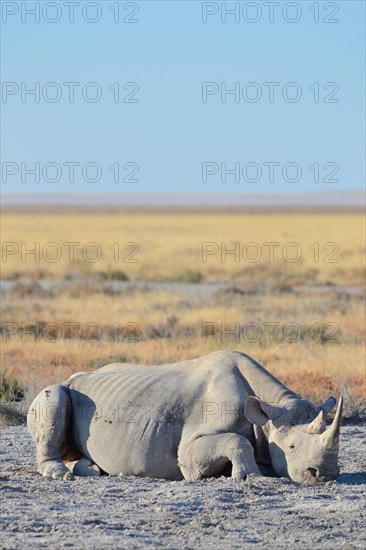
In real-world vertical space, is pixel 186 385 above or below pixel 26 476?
above

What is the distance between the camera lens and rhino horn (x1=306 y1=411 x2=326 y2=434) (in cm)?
980

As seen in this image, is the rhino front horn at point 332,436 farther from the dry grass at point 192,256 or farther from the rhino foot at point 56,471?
the dry grass at point 192,256

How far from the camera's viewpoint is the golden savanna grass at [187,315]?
18.1m

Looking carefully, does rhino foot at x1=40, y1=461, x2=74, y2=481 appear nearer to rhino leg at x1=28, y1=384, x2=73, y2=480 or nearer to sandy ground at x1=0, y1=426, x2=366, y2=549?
rhino leg at x1=28, y1=384, x2=73, y2=480

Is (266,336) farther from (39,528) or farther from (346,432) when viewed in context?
(39,528)

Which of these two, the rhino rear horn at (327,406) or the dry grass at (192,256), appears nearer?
the rhino rear horn at (327,406)

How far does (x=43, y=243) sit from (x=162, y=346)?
46.5m

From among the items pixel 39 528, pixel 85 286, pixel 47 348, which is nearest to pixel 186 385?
pixel 39 528

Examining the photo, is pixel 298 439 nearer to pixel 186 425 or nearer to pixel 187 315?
pixel 186 425

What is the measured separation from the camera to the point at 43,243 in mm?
66625

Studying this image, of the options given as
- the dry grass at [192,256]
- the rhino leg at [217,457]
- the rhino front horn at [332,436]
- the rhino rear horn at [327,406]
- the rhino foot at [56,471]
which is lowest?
the rhino foot at [56,471]

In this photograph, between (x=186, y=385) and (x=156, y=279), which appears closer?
(x=186, y=385)

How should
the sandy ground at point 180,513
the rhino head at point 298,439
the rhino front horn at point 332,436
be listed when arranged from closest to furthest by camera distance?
the sandy ground at point 180,513 < the rhino front horn at point 332,436 < the rhino head at point 298,439

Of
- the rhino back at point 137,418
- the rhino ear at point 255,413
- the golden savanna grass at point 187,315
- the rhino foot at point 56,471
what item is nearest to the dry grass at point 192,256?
the golden savanna grass at point 187,315
